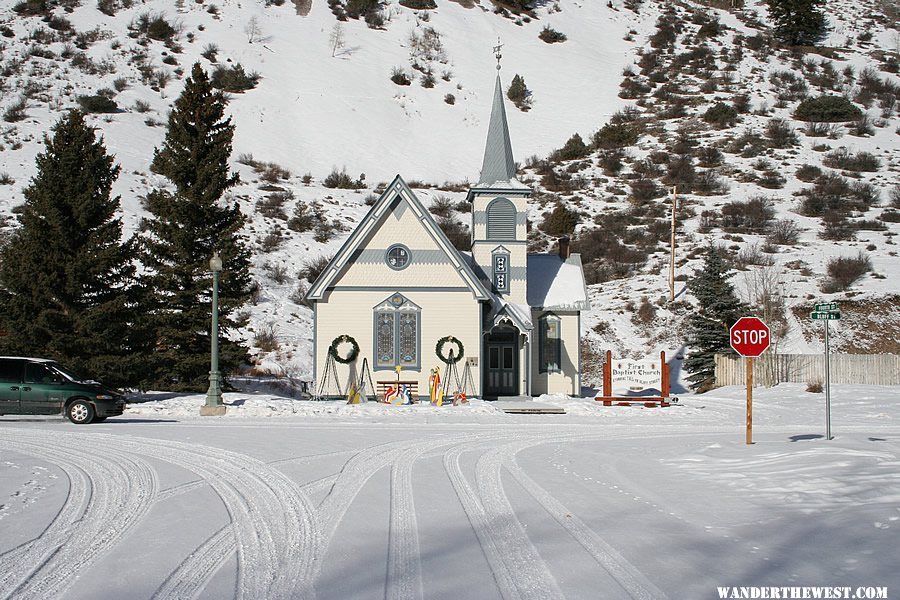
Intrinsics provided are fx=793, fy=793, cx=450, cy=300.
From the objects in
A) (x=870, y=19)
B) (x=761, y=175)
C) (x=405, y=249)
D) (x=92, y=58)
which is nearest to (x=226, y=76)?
(x=92, y=58)

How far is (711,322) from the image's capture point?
36750mm

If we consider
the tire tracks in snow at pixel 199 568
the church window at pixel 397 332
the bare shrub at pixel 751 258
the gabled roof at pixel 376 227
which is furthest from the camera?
the bare shrub at pixel 751 258

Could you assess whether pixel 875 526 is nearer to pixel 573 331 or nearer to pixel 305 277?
pixel 573 331

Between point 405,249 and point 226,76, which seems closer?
point 405,249

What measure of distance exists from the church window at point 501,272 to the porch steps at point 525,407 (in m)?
4.67

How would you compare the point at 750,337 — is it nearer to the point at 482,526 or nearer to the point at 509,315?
the point at 482,526

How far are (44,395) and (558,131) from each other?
67215mm

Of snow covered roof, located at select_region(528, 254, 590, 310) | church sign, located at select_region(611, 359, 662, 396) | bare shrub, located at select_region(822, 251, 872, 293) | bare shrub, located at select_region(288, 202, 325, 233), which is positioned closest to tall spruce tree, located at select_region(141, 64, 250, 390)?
snow covered roof, located at select_region(528, 254, 590, 310)

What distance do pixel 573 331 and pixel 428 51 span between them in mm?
65223

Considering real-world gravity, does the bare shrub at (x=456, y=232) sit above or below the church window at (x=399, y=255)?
above

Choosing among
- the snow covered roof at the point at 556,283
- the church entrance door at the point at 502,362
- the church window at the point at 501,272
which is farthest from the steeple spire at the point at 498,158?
the church entrance door at the point at 502,362

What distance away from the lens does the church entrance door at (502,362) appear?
31.0 m

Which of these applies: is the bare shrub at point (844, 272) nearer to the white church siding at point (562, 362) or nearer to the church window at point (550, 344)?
the white church siding at point (562, 362)

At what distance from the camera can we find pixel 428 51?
89.6 m
